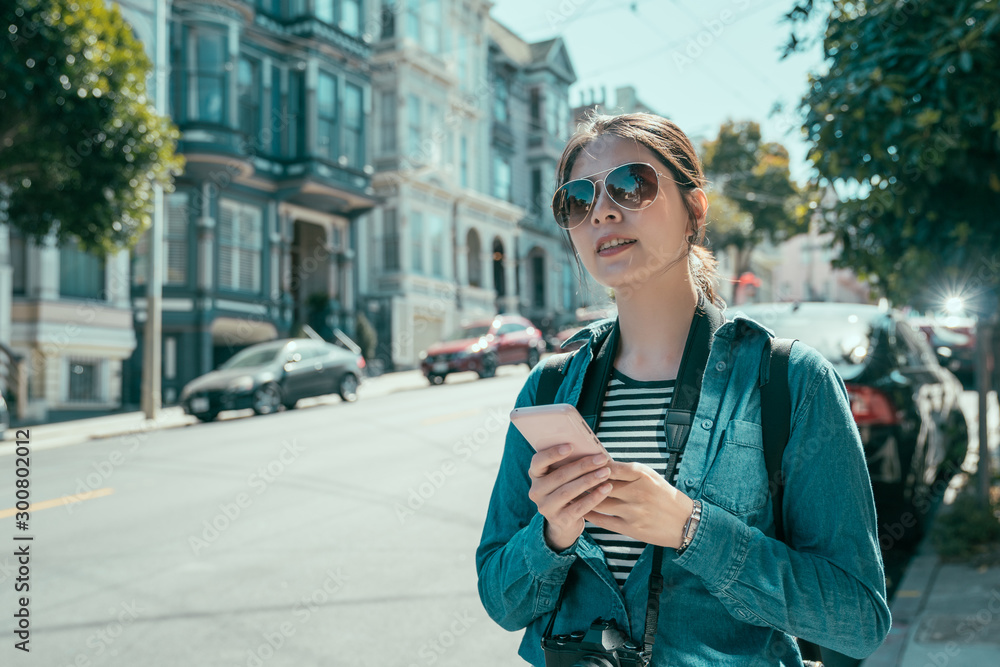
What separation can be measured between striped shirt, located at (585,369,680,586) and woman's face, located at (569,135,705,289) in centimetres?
24

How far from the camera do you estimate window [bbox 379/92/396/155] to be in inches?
1127

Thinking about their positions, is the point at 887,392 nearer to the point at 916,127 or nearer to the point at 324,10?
the point at 916,127

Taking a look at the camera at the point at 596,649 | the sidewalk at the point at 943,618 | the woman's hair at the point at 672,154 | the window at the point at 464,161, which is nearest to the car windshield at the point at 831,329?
the sidewalk at the point at 943,618

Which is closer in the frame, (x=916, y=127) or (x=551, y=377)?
(x=551, y=377)

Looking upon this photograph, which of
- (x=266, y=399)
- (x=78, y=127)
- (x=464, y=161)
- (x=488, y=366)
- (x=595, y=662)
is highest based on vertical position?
(x=464, y=161)

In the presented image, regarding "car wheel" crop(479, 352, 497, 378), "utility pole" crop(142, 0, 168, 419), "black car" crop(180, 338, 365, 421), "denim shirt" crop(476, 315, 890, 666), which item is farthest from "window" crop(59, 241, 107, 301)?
"denim shirt" crop(476, 315, 890, 666)

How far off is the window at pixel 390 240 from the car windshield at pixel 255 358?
42.3 feet

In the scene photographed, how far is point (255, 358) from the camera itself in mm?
15758

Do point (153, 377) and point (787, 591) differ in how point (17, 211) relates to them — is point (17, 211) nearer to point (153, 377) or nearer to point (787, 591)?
point (153, 377)

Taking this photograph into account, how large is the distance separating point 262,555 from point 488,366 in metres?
13.6

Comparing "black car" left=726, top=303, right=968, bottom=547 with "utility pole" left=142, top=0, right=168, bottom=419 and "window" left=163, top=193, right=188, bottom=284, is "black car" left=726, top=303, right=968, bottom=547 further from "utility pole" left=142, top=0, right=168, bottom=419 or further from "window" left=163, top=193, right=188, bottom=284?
"window" left=163, top=193, right=188, bottom=284

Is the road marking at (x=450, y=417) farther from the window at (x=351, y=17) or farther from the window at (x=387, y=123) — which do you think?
the window at (x=387, y=123)

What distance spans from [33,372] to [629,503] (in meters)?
18.7

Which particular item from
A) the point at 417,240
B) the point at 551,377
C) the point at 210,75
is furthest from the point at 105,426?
the point at 417,240
